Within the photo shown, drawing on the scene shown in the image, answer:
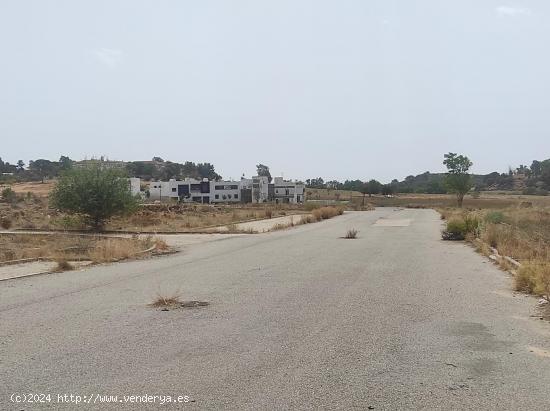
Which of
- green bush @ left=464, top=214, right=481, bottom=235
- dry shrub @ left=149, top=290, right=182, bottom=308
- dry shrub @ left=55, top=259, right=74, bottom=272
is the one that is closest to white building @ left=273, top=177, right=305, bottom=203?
green bush @ left=464, top=214, right=481, bottom=235

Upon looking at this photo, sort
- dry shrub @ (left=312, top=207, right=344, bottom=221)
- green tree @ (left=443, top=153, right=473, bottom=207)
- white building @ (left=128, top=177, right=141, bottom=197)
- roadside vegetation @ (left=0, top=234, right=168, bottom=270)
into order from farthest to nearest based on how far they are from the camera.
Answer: green tree @ (left=443, top=153, right=473, bottom=207)
dry shrub @ (left=312, top=207, right=344, bottom=221)
white building @ (left=128, top=177, right=141, bottom=197)
roadside vegetation @ (left=0, top=234, right=168, bottom=270)

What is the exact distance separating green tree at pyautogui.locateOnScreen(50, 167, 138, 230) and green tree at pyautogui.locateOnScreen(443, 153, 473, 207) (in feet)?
250

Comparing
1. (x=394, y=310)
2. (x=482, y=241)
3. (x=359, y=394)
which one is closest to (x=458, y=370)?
(x=359, y=394)

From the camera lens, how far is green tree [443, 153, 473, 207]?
103625mm

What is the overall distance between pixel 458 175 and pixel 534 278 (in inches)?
3772

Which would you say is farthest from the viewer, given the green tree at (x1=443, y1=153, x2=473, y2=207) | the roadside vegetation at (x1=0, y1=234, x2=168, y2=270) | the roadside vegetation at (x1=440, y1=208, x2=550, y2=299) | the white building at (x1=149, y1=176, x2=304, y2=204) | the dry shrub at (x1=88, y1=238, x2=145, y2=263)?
the white building at (x1=149, y1=176, x2=304, y2=204)

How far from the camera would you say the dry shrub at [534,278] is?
1172cm

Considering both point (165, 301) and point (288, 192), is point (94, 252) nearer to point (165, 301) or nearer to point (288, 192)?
point (165, 301)

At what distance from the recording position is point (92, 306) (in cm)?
1058

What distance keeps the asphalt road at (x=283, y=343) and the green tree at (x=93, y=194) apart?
2370cm

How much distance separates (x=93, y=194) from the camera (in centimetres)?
3769

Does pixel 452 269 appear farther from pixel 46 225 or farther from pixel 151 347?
pixel 46 225

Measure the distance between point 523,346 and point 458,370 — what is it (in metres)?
1.71

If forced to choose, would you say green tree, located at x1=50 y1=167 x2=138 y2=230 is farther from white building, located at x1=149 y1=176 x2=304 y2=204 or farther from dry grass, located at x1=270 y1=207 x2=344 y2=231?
white building, located at x1=149 y1=176 x2=304 y2=204
